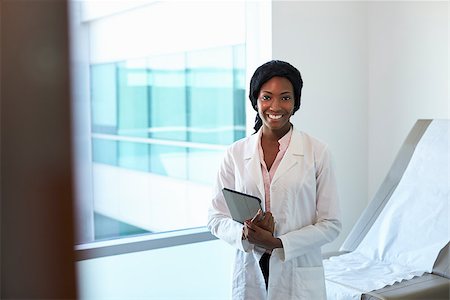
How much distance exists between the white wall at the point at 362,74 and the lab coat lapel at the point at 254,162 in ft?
4.41

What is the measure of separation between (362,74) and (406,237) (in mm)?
1314

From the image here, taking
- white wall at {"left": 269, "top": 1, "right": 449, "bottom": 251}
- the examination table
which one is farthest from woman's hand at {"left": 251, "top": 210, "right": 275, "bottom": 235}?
white wall at {"left": 269, "top": 1, "right": 449, "bottom": 251}

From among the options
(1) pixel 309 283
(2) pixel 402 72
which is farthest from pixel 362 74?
(1) pixel 309 283

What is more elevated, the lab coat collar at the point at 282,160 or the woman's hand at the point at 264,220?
the lab coat collar at the point at 282,160

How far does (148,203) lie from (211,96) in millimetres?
708

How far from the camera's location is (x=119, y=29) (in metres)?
2.87

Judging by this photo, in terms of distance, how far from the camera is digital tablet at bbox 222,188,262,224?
163cm

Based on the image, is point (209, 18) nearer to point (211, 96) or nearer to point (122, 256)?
point (211, 96)

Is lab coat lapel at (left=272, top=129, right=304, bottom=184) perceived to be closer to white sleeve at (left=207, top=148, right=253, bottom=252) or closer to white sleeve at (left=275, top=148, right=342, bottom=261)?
white sleeve at (left=275, top=148, right=342, bottom=261)

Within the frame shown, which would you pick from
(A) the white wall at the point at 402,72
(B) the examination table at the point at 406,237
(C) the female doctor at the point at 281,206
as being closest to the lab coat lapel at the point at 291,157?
(C) the female doctor at the point at 281,206

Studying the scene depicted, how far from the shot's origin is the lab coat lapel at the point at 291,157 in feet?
5.64

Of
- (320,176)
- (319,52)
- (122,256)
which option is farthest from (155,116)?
(320,176)

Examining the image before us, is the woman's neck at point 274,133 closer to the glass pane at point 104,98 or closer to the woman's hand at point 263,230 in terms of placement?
the woman's hand at point 263,230

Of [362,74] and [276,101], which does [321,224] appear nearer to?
[276,101]
